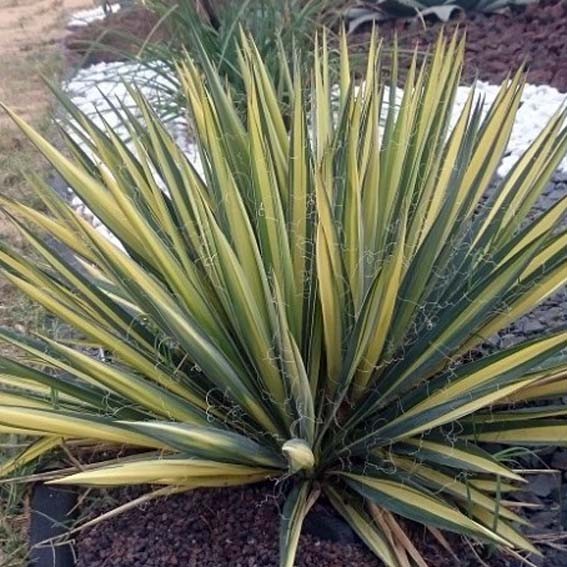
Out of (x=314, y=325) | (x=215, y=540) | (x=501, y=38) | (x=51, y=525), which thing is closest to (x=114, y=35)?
(x=501, y=38)

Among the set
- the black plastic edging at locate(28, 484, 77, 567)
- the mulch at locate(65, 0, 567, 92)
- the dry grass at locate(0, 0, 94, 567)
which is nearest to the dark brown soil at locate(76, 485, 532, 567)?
the black plastic edging at locate(28, 484, 77, 567)

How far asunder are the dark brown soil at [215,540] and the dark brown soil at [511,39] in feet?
9.39

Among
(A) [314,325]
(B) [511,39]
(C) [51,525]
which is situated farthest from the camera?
(B) [511,39]

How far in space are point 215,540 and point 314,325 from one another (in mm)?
513

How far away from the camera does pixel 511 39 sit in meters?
4.88

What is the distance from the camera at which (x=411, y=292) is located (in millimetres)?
1994

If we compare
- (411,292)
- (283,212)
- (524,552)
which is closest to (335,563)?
(524,552)

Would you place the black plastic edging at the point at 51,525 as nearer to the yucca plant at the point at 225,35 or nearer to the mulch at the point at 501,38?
the yucca plant at the point at 225,35

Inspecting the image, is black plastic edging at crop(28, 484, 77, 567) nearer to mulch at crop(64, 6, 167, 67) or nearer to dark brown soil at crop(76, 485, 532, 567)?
dark brown soil at crop(76, 485, 532, 567)

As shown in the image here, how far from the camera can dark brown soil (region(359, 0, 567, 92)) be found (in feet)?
14.9

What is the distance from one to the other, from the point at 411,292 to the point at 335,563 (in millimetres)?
582

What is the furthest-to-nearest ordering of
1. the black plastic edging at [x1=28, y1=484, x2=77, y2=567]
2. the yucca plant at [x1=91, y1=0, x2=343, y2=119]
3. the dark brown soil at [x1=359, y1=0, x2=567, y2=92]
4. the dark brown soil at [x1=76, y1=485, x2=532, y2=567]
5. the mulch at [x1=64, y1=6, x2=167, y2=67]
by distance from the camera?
1. the mulch at [x1=64, y1=6, x2=167, y2=67]
2. the dark brown soil at [x1=359, y1=0, x2=567, y2=92]
3. the yucca plant at [x1=91, y1=0, x2=343, y2=119]
4. the black plastic edging at [x1=28, y1=484, x2=77, y2=567]
5. the dark brown soil at [x1=76, y1=485, x2=532, y2=567]

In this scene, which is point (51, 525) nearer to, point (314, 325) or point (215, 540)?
point (215, 540)

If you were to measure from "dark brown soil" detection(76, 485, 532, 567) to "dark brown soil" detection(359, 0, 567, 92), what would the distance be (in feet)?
9.39
